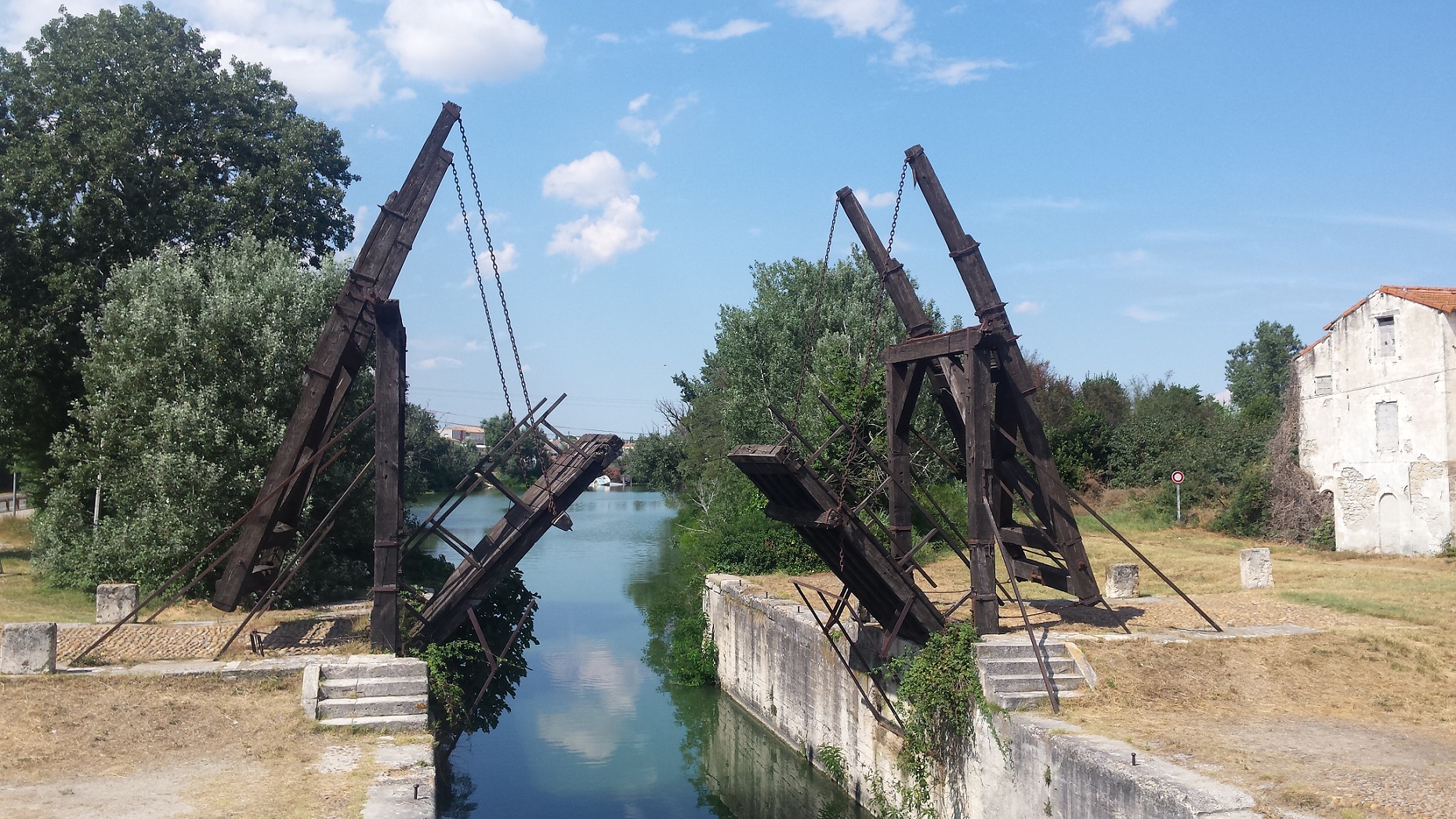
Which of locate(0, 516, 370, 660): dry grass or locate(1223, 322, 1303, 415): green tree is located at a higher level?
locate(1223, 322, 1303, 415): green tree

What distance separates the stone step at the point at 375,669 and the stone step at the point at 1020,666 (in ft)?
22.8

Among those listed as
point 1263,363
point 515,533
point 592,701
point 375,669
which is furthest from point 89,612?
point 1263,363

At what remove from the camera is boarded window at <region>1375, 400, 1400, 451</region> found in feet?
84.6

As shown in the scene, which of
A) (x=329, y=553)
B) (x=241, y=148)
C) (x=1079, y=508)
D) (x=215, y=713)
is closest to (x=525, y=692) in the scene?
(x=329, y=553)

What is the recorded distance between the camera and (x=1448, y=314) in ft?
79.3

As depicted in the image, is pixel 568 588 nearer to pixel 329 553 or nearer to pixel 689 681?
pixel 689 681

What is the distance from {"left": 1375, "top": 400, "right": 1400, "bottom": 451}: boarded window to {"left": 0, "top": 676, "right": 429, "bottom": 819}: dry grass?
24.6 metres

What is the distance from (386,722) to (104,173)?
17035mm

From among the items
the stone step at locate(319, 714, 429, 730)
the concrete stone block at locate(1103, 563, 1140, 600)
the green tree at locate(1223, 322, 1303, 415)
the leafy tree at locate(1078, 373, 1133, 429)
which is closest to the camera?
the stone step at locate(319, 714, 429, 730)

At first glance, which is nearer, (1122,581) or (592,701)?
(1122,581)

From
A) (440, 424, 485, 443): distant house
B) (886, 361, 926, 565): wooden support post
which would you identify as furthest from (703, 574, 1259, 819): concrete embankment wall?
(440, 424, 485, 443): distant house

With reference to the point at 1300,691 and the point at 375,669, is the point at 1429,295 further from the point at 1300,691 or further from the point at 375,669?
the point at 375,669

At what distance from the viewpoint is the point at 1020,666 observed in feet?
42.6

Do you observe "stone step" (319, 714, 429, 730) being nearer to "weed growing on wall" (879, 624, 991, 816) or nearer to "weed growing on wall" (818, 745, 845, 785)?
"weed growing on wall" (879, 624, 991, 816)
